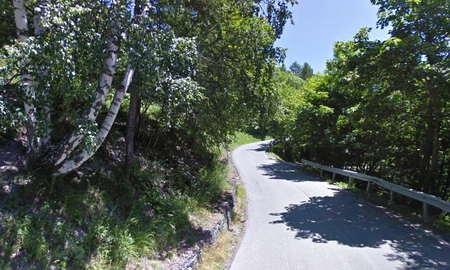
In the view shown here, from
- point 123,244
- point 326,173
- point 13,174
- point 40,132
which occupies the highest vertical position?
point 40,132

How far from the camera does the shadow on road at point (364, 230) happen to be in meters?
4.99

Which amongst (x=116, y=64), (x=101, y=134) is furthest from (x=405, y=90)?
(x=101, y=134)

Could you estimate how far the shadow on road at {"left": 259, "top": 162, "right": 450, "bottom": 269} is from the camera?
4.99 meters

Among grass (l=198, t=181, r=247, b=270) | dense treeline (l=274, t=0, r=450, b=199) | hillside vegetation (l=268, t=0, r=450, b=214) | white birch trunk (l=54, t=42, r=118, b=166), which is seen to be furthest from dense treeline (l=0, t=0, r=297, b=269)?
dense treeline (l=274, t=0, r=450, b=199)

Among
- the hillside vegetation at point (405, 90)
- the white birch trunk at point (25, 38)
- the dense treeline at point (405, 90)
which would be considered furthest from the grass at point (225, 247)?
the dense treeline at point (405, 90)

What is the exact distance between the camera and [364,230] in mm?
6352

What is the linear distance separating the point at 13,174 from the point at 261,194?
7976 mm

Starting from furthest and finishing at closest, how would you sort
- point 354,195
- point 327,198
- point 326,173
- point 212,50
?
point 326,173 < point 354,195 < point 327,198 < point 212,50

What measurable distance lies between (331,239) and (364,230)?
3.92 ft

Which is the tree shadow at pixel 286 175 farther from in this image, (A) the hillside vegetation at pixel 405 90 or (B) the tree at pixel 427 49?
(B) the tree at pixel 427 49

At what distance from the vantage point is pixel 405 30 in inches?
349

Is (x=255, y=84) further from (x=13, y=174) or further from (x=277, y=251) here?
(x=13, y=174)

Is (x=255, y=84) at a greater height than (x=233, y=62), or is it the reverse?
(x=233, y=62)

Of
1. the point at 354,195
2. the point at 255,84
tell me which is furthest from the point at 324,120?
the point at 255,84
